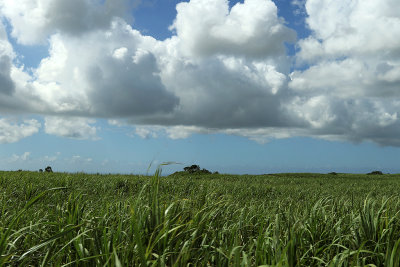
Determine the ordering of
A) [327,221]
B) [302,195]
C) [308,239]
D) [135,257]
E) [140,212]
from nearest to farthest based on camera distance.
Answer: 1. [135,257]
2. [140,212]
3. [308,239]
4. [327,221]
5. [302,195]

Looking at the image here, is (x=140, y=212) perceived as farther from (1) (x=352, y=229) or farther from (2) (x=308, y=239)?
(1) (x=352, y=229)

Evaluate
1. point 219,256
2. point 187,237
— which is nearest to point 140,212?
point 187,237

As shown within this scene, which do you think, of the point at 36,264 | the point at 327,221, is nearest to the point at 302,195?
the point at 327,221

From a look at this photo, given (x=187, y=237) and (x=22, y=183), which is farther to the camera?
(x=22, y=183)

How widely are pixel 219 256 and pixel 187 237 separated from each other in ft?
1.88

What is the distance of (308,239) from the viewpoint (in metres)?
4.08

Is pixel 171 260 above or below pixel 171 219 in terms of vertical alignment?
below

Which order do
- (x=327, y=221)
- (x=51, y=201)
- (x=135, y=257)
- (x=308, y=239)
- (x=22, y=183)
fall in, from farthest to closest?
1. (x=22, y=183)
2. (x=51, y=201)
3. (x=327, y=221)
4. (x=308, y=239)
5. (x=135, y=257)

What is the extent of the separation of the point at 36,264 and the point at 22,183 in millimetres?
9644

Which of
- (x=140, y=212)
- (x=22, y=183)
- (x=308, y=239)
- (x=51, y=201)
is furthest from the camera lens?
(x=22, y=183)

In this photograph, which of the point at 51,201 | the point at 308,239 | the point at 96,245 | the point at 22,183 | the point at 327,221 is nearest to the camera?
the point at 96,245

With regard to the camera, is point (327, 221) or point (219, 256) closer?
point (219, 256)

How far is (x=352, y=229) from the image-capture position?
4.28 m

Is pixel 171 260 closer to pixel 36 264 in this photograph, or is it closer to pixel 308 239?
pixel 36 264
